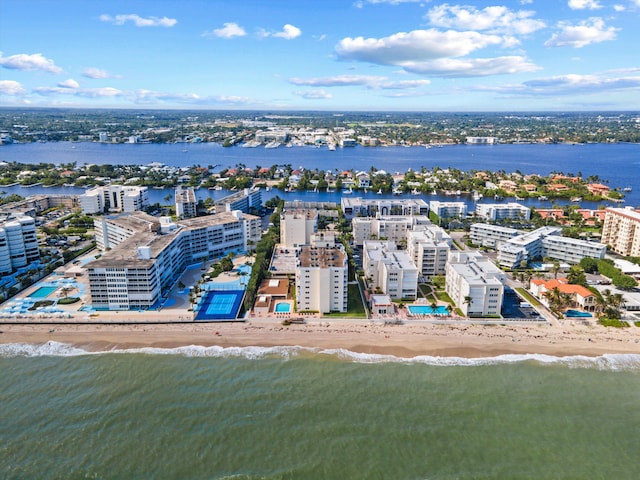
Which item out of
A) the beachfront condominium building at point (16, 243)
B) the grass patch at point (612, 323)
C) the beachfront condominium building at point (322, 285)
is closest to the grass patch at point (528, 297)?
the grass patch at point (612, 323)

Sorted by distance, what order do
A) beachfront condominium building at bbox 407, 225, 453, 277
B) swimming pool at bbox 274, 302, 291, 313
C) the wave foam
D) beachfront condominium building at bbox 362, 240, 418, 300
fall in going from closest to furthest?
the wave foam
swimming pool at bbox 274, 302, 291, 313
beachfront condominium building at bbox 362, 240, 418, 300
beachfront condominium building at bbox 407, 225, 453, 277

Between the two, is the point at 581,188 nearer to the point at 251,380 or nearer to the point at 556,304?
the point at 556,304

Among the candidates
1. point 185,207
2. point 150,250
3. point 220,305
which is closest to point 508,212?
point 220,305

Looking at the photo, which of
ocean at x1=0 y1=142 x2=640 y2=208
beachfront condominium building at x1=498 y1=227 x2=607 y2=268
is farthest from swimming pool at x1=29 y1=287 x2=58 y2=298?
ocean at x1=0 y1=142 x2=640 y2=208

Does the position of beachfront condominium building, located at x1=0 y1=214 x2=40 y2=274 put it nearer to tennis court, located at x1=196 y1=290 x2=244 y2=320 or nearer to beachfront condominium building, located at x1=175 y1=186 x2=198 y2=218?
tennis court, located at x1=196 y1=290 x2=244 y2=320

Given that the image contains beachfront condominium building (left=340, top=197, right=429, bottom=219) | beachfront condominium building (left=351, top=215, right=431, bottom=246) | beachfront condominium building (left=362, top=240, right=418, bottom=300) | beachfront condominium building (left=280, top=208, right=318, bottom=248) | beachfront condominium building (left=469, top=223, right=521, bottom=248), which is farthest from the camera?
beachfront condominium building (left=340, top=197, right=429, bottom=219)

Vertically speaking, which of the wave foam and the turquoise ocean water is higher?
the wave foam

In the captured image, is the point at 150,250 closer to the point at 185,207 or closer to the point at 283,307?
the point at 283,307
